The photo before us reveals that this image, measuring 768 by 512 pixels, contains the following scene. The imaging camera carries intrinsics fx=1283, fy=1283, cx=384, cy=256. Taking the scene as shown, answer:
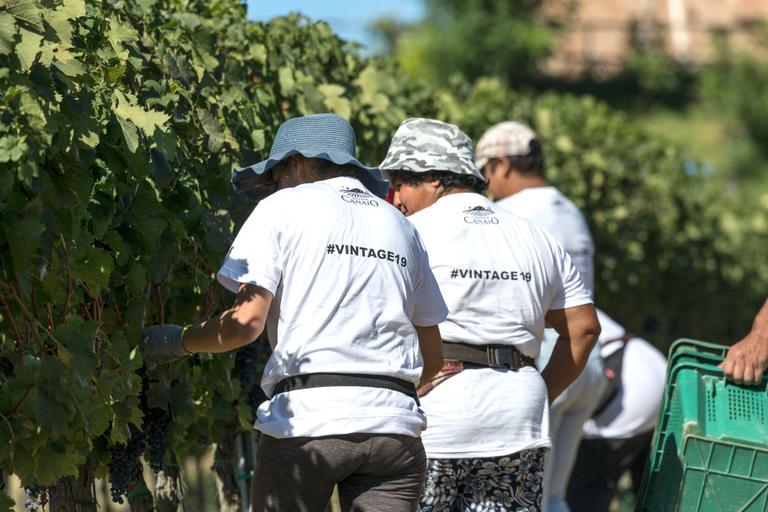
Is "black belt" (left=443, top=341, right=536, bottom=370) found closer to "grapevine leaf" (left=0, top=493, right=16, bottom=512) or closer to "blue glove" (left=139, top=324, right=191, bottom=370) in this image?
"blue glove" (left=139, top=324, right=191, bottom=370)

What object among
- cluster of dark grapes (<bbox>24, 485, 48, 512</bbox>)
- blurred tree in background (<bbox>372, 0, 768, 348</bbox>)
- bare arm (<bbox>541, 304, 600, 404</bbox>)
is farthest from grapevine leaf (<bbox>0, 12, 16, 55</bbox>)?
blurred tree in background (<bbox>372, 0, 768, 348</bbox>)

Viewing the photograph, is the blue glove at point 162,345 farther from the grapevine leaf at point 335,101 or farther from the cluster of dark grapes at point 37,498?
the grapevine leaf at point 335,101

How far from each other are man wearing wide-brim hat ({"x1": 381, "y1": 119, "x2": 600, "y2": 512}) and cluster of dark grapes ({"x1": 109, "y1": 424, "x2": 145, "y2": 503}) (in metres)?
0.87

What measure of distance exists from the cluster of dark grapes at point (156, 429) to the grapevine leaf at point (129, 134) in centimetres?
92

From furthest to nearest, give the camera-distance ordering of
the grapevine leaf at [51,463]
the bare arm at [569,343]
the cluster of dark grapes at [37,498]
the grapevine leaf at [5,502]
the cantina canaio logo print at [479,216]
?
the bare arm at [569,343] < the cantina canaio logo print at [479,216] < the cluster of dark grapes at [37,498] < the grapevine leaf at [51,463] < the grapevine leaf at [5,502]

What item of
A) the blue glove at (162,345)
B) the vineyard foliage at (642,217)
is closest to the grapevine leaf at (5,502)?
the blue glove at (162,345)

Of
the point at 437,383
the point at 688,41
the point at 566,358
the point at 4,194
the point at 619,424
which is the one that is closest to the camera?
the point at 4,194

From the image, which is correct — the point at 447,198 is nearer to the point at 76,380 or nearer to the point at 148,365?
the point at 148,365

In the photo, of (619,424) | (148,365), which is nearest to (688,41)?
(619,424)

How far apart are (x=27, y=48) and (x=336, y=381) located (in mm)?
1062

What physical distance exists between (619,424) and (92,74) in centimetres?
315

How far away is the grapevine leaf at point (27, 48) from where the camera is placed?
2809 mm

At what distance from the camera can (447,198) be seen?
3973 millimetres

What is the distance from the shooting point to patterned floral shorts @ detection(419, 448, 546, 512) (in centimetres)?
379
